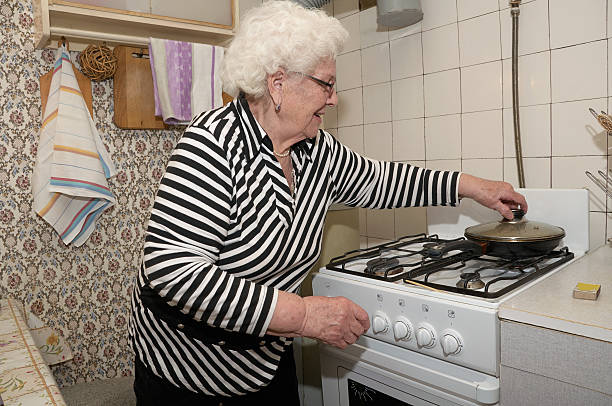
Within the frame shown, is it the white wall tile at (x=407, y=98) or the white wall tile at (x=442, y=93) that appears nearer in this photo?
the white wall tile at (x=442, y=93)

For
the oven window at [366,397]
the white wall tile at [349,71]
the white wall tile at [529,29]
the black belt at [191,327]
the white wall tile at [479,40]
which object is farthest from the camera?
the white wall tile at [349,71]

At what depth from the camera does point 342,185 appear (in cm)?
122

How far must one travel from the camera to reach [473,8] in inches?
60.1

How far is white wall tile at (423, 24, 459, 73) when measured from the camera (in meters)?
1.59

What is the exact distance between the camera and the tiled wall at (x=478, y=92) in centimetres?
133

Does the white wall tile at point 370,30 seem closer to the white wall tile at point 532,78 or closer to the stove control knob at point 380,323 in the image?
the white wall tile at point 532,78

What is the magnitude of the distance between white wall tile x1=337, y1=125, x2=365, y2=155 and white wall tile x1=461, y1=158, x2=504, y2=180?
47cm

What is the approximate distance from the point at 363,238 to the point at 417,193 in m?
0.71

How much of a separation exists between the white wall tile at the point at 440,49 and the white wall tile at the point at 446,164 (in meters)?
0.31

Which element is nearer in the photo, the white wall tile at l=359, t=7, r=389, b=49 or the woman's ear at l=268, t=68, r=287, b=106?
the woman's ear at l=268, t=68, r=287, b=106

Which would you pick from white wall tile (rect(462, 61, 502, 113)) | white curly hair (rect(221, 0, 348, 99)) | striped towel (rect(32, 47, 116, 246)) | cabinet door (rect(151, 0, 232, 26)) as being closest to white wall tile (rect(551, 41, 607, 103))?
white wall tile (rect(462, 61, 502, 113))

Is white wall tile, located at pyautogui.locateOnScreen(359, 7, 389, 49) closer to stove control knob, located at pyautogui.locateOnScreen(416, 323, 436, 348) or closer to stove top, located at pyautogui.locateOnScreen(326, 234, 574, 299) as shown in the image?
stove top, located at pyautogui.locateOnScreen(326, 234, 574, 299)

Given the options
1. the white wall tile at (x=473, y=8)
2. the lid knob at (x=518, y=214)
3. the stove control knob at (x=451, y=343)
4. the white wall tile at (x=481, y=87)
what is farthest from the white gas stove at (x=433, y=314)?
the white wall tile at (x=473, y=8)

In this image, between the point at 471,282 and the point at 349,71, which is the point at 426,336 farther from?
the point at 349,71
